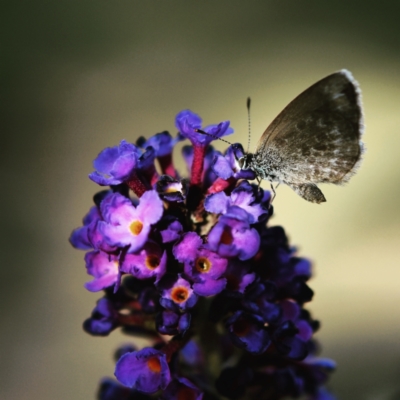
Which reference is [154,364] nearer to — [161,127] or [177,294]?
[177,294]

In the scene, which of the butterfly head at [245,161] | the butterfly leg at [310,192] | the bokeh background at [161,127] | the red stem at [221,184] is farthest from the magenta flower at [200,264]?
the bokeh background at [161,127]

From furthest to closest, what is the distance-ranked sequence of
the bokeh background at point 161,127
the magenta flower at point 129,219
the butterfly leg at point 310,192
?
the bokeh background at point 161,127
the butterfly leg at point 310,192
the magenta flower at point 129,219

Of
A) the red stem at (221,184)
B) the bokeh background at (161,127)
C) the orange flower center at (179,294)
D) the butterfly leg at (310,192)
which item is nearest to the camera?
the orange flower center at (179,294)

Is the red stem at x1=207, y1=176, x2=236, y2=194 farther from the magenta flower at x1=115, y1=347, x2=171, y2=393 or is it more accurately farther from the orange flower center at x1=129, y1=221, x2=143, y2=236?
the magenta flower at x1=115, y1=347, x2=171, y2=393

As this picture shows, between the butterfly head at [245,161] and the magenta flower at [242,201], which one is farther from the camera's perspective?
the butterfly head at [245,161]

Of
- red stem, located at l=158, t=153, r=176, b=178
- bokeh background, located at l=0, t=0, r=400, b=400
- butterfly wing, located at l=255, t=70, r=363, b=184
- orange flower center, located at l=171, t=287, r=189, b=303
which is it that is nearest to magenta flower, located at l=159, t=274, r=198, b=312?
orange flower center, located at l=171, t=287, r=189, b=303

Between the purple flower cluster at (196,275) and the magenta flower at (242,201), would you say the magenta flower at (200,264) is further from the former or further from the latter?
Answer: the magenta flower at (242,201)

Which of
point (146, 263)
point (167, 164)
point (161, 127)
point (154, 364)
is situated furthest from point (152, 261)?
point (161, 127)
